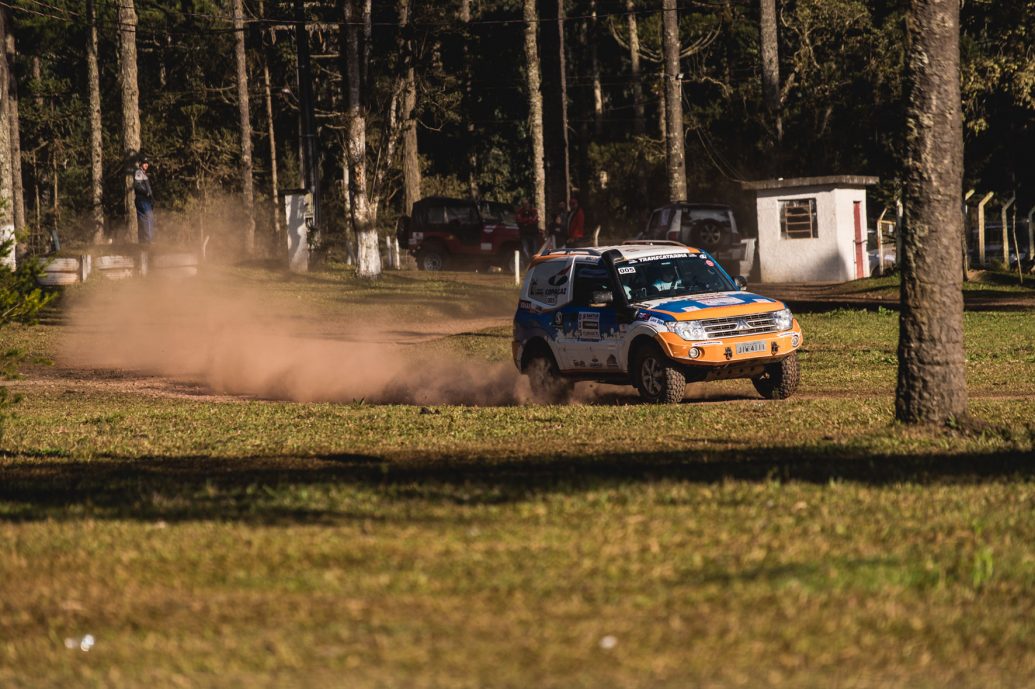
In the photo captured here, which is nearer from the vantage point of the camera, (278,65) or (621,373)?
(621,373)

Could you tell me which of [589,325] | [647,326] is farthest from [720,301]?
[589,325]

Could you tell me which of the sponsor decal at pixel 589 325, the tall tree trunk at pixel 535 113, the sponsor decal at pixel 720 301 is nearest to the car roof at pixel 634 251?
the sponsor decal at pixel 589 325

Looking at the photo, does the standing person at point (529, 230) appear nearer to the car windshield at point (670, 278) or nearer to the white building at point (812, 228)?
the white building at point (812, 228)

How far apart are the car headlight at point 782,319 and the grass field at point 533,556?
7.07 ft

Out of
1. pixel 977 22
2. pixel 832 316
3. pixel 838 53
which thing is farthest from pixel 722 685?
pixel 838 53

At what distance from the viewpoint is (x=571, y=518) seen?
823cm

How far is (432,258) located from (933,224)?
3501cm

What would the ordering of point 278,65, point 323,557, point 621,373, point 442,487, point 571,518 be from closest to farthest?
point 323,557
point 571,518
point 442,487
point 621,373
point 278,65

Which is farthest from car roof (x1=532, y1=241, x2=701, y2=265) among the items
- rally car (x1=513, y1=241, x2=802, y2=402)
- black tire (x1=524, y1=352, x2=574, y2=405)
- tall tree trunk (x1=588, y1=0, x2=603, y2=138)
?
tall tree trunk (x1=588, y1=0, x2=603, y2=138)

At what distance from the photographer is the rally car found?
15969mm

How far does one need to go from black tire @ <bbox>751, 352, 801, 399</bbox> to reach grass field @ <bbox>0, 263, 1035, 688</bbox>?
2.19 metres

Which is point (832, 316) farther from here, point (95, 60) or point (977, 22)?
point (95, 60)

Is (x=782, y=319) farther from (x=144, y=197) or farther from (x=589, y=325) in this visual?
(x=144, y=197)

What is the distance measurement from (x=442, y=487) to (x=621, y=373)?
24.4 ft
